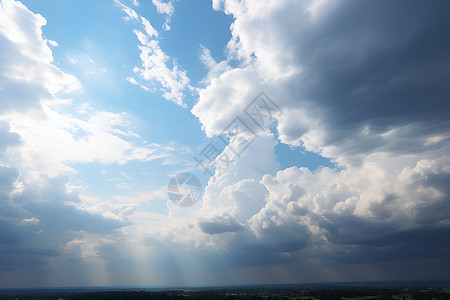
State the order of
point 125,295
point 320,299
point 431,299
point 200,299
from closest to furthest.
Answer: point 431,299, point 320,299, point 200,299, point 125,295

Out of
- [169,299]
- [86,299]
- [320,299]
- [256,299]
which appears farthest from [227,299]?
[86,299]

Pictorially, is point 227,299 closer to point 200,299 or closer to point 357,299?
point 200,299

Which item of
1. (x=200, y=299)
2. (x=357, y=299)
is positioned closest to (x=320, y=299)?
(x=357, y=299)

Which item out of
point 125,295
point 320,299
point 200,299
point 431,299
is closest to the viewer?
point 431,299

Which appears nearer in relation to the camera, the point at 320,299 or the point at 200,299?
the point at 320,299

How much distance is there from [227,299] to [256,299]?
2090cm

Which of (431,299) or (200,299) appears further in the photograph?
(200,299)

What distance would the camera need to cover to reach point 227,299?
544 ft

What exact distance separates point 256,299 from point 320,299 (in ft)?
148

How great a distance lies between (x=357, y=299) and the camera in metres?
165

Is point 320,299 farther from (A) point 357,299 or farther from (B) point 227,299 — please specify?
(B) point 227,299

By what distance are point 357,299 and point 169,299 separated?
132m

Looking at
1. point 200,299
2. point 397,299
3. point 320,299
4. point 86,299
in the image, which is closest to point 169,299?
point 200,299

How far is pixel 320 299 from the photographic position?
163 metres
